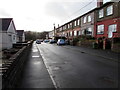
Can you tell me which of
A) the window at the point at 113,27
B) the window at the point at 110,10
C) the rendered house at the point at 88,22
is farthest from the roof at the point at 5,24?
the window at the point at 110,10

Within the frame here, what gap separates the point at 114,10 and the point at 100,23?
465 cm

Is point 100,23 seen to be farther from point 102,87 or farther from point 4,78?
point 4,78

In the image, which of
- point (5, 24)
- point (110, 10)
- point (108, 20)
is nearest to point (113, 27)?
point (108, 20)

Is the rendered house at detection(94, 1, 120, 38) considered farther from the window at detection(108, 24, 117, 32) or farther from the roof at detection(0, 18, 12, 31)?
the roof at detection(0, 18, 12, 31)

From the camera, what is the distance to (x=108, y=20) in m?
23.5

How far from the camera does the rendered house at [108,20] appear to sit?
21.1m

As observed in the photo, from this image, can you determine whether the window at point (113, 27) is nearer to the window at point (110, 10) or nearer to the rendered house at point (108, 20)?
the rendered house at point (108, 20)

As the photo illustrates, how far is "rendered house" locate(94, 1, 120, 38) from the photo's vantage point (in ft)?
69.2

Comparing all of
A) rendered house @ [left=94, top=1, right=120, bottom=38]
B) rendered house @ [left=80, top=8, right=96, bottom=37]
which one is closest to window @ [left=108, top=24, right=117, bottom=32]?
rendered house @ [left=94, top=1, right=120, bottom=38]

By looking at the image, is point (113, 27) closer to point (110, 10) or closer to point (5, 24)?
point (110, 10)

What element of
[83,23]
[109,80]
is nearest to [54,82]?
[109,80]

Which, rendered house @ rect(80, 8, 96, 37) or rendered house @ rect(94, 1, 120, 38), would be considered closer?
rendered house @ rect(94, 1, 120, 38)

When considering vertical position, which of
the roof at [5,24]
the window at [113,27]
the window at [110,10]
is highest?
the window at [110,10]

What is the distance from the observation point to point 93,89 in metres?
4.81
